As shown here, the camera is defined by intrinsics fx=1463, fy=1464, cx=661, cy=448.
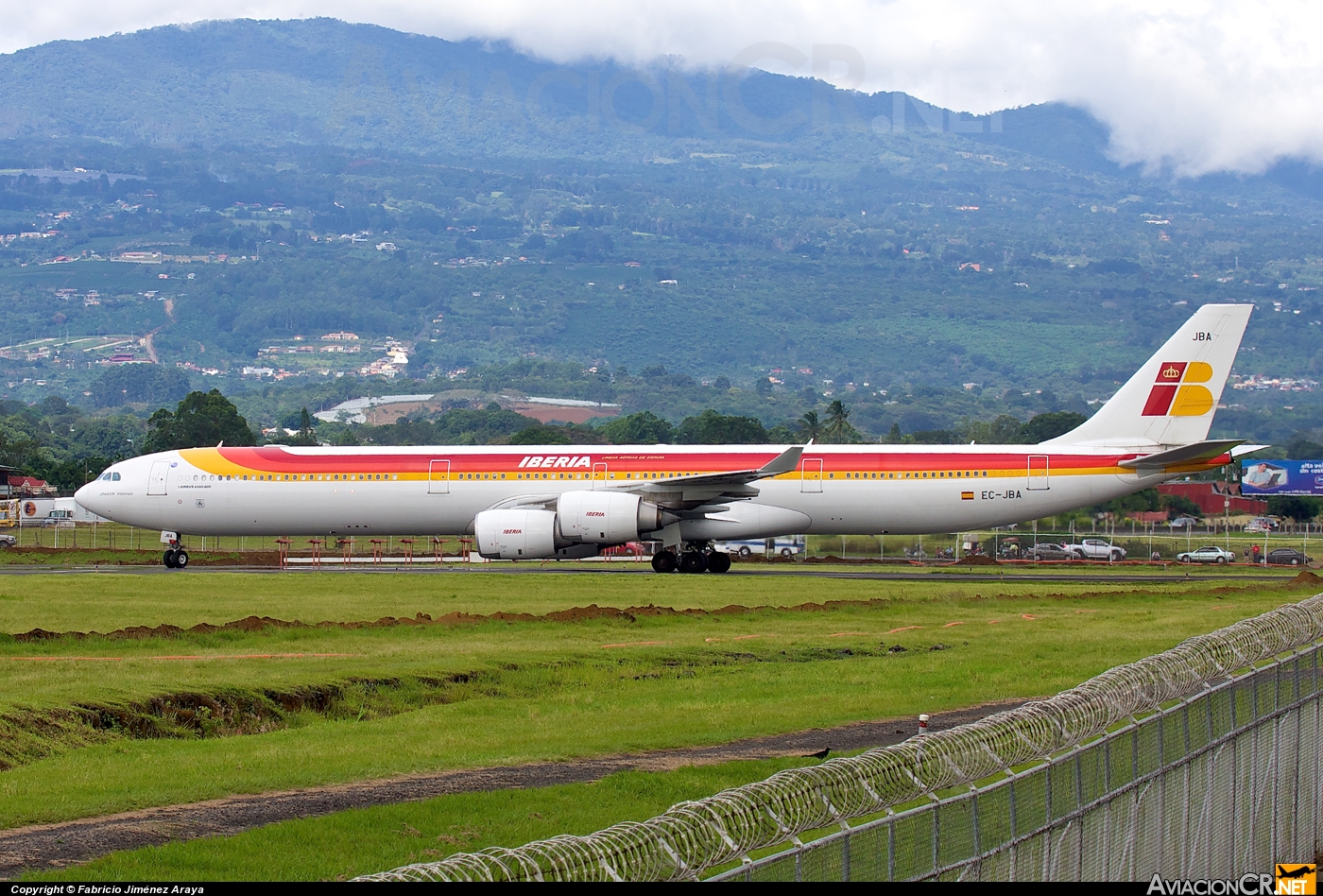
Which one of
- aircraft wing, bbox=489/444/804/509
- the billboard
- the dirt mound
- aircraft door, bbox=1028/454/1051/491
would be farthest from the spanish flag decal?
the billboard

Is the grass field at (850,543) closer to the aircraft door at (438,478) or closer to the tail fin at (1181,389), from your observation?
the aircraft door at (438,478)

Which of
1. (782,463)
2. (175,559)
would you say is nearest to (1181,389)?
(782,463)

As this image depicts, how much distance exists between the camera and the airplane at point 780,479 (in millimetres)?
46781

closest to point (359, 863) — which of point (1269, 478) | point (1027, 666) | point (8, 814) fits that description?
point (8, 814)

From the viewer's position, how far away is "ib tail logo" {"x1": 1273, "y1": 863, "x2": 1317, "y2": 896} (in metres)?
10.5

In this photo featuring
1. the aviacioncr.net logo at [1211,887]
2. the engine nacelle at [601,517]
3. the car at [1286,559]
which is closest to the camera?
the aviacioncr.net logo at [1211,887]

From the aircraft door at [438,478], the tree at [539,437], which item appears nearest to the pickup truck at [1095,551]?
the aircraft door at [438,478]

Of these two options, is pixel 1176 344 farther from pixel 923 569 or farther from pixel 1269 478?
pixel 1269 478

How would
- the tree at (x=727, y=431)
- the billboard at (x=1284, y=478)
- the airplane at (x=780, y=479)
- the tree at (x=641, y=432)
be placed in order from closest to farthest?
the airplane at (x=780, y=479) → the billboard at (x=1284, y=478) → the tree at (x=727, y=431) → the tree at (x=641, y=432)

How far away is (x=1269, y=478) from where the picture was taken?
330ft

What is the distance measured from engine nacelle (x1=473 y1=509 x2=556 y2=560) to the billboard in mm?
71028

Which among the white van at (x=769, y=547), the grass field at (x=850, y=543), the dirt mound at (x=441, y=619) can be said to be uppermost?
the dirt mound at (x=441, y=619)

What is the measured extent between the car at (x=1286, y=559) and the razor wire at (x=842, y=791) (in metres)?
53.5

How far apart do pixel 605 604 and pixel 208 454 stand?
2163 cm
